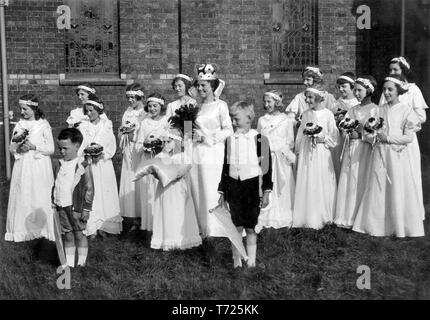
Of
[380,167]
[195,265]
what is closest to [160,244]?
[195,265]

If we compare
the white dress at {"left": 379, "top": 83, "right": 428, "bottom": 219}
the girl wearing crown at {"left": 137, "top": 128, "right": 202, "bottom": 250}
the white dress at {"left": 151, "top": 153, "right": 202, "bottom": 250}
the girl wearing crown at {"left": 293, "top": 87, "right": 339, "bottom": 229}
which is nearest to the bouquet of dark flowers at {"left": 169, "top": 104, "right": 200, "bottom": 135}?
the girl wearing crown at {"left": 137, "top": 128, "right": 202, "bottom": 250}

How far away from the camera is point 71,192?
6.40 m

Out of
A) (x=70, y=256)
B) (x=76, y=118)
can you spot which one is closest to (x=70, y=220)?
(x=70, y=256)

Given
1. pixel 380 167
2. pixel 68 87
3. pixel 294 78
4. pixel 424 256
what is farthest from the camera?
pixel 294 78

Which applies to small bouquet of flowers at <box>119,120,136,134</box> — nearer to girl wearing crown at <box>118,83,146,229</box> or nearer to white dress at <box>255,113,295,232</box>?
girl wearing crown at <box>118,83,146,229</box>

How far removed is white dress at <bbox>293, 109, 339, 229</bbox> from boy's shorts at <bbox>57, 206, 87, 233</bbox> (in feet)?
10.9

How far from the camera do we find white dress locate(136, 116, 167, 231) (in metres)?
8.35

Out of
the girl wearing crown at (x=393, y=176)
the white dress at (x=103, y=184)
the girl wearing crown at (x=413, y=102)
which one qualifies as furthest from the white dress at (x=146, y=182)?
the girl wearing crown at (x=413, y=102)

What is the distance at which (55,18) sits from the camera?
43.5ft

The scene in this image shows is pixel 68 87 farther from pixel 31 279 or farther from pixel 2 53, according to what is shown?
pixel 31 279

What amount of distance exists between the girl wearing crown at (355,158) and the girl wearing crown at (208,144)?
1.66 m

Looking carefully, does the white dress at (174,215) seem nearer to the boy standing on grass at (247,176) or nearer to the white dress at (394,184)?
the boy standing on grass at (247,176)
